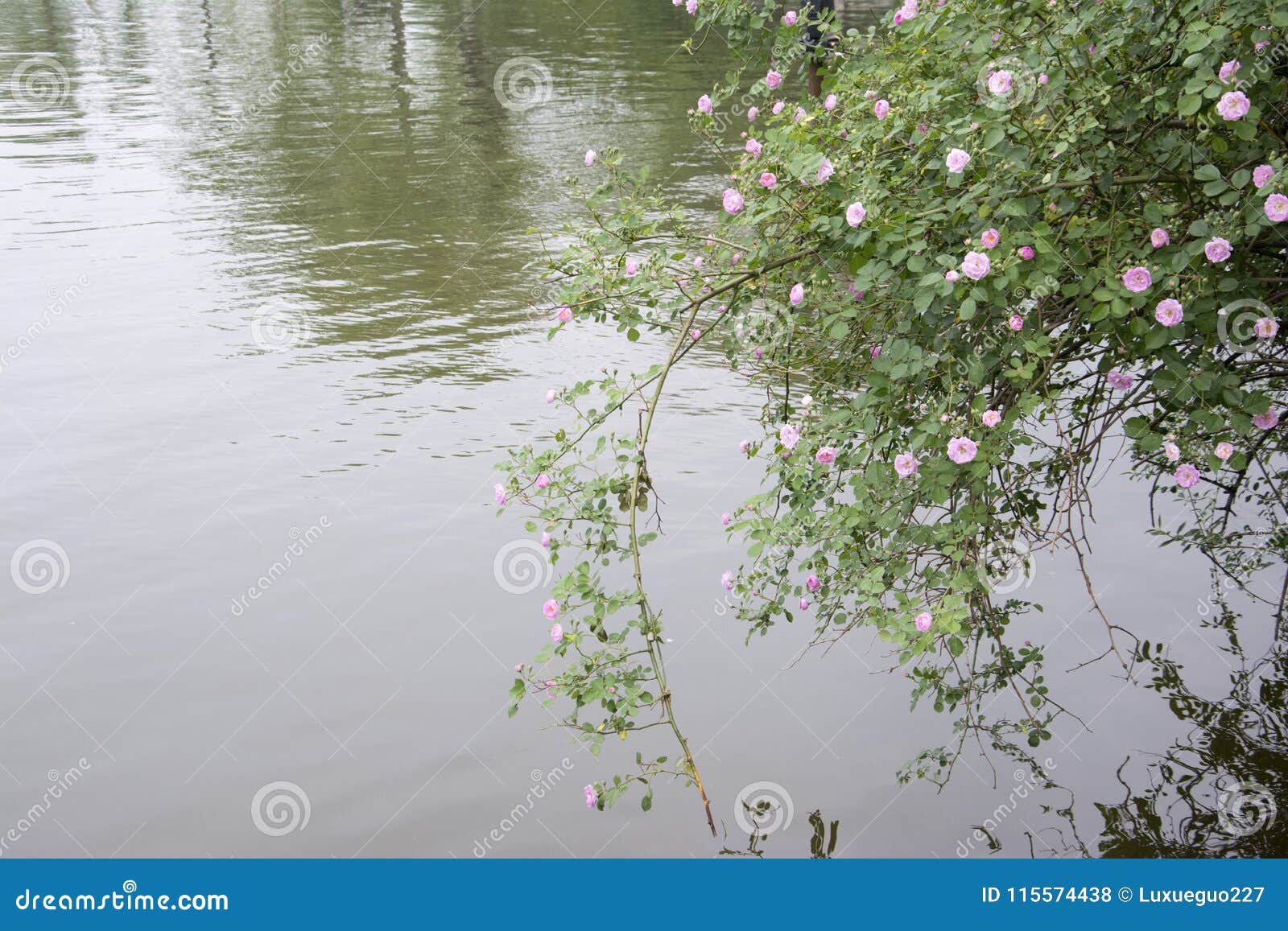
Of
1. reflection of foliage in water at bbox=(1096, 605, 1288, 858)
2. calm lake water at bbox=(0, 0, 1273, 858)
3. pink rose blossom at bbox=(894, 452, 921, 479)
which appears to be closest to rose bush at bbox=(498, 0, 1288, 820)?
pink rose blossom at bbox=(894, 452, 921, 479)

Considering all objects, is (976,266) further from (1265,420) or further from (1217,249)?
(1265,420)

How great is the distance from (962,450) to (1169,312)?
1.91ft

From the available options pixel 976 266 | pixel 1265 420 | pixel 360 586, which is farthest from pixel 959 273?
pixel 360 586

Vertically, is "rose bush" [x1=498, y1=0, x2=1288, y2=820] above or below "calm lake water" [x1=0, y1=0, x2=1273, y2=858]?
above

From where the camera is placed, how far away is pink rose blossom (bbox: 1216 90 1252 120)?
280 centimetres

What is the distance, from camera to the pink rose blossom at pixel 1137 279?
3.01 metres

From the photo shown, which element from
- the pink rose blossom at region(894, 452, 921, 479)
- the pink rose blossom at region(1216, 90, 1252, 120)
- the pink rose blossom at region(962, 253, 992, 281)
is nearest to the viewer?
the pink rose blossom at region(1216, 90, 1252, 120)

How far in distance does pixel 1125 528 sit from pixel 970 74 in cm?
379

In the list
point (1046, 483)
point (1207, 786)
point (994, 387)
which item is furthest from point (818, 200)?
point (1207, 786)

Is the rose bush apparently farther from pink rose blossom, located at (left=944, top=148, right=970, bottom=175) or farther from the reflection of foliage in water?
the reflection of foliage in water

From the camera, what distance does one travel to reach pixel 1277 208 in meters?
2.83

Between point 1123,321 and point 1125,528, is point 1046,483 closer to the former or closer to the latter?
point 1123,321

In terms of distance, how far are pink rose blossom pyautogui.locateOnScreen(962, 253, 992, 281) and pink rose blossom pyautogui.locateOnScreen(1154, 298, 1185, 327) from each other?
0.41 metres

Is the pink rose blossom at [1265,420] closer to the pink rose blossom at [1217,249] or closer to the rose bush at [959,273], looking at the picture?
the rose bush at [959,273]
